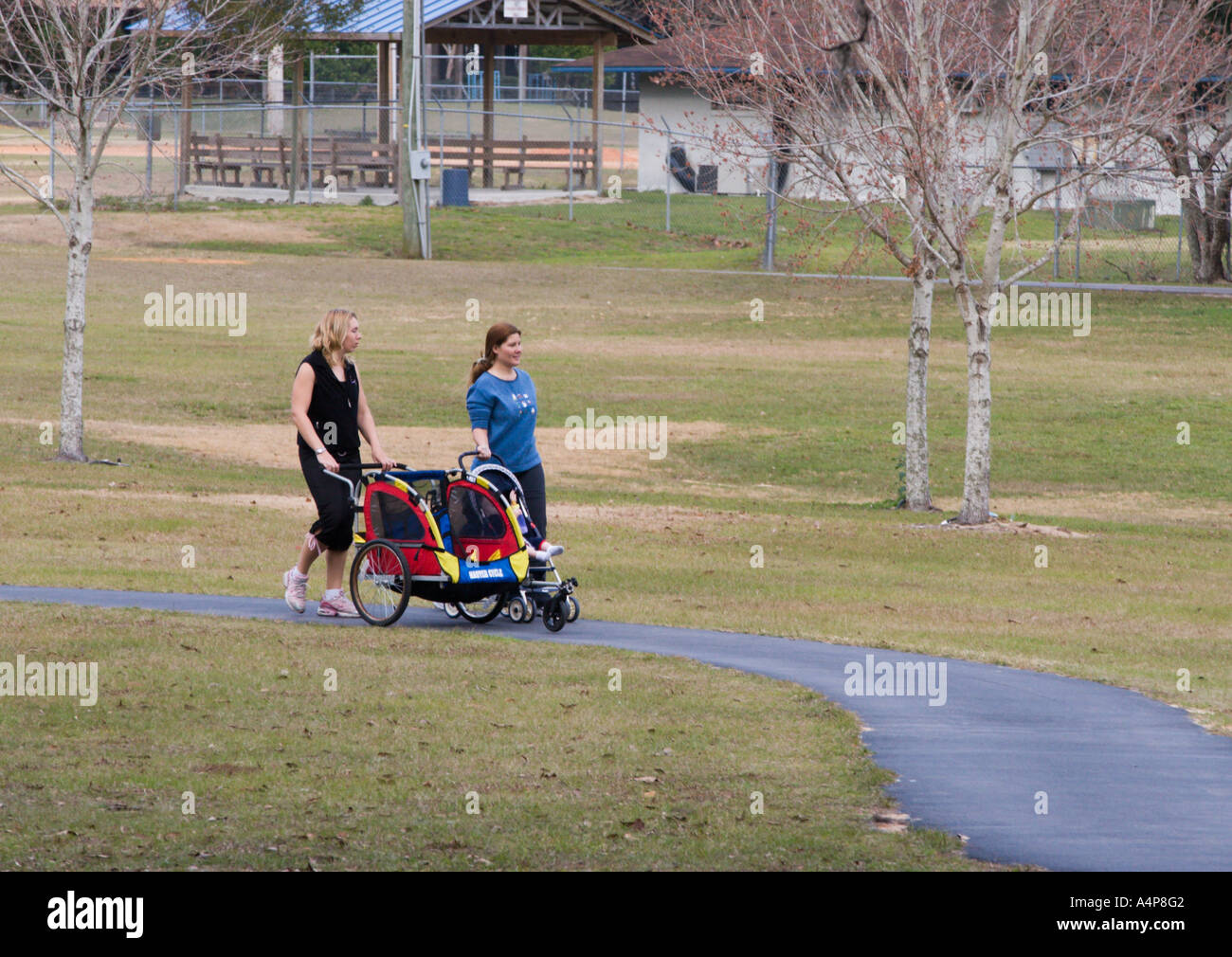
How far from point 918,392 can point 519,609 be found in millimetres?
9219

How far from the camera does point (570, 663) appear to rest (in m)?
9.73

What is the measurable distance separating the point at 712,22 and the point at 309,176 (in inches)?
1092

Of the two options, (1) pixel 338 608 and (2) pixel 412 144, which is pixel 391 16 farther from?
(1) pixel 338 608

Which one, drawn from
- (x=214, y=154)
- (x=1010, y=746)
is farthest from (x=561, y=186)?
(x=1010, y=746)

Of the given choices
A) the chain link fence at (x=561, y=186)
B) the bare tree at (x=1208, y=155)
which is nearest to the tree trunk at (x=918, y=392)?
the bare tree at (x=1208, y=155)

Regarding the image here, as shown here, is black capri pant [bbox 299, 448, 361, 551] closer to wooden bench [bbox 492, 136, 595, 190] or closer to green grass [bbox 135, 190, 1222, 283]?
green grass [bbox 135, 190, 1222, 283]

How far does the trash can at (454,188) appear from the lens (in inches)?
1970

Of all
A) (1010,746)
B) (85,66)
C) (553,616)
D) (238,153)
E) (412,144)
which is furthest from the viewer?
(238,153)

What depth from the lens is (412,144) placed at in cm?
4100

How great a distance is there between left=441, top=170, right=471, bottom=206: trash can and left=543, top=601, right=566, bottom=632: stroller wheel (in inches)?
1587

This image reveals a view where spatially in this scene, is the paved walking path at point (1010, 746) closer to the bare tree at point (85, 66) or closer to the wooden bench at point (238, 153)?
the bare tree at point (85, 66)

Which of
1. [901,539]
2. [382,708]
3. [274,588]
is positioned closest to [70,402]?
[274,588]

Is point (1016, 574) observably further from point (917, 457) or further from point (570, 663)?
point (570, 663)

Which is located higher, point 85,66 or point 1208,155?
point 1208,155
